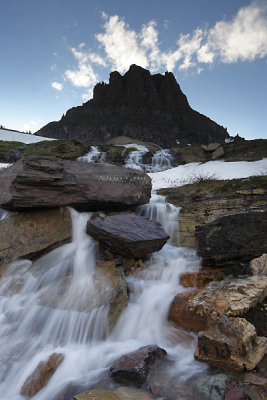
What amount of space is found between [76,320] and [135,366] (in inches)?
63.9

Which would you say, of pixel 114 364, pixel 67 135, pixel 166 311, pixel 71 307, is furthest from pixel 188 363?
pixel 67 135

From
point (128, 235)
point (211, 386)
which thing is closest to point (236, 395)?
point (211, 386)

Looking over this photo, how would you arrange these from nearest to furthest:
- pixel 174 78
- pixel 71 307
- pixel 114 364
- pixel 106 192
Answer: pixel 114 364 < pixel 71 307 < pixel 106 192 < pixel 174 78

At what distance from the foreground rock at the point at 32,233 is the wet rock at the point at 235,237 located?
3.46 meters

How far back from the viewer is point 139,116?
71125mm

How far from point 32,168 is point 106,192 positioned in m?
2.07

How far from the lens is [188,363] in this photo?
10.3 feet

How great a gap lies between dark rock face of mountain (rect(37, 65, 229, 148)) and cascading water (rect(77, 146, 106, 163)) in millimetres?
44374

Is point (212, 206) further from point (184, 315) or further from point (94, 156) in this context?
point (94, 156)

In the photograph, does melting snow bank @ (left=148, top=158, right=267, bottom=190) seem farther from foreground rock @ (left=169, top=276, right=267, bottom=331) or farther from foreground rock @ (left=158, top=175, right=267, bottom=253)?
foreground rock @ (left=169, top=276, right=267, bottom=331)

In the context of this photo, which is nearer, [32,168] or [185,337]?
[185,337]

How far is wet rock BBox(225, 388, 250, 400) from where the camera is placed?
228 cm

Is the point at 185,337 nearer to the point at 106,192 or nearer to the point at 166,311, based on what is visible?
the point at 166,311

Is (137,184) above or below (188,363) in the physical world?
above
